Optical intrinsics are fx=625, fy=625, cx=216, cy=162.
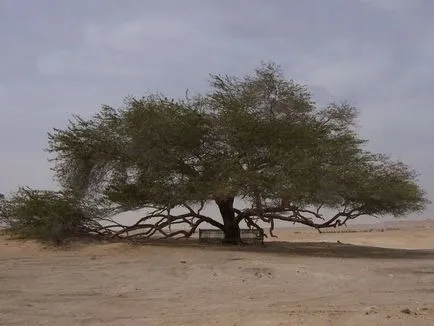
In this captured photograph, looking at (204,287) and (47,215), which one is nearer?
(204,287)

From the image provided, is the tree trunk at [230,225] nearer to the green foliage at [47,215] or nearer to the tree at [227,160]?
the tree at [227,160]

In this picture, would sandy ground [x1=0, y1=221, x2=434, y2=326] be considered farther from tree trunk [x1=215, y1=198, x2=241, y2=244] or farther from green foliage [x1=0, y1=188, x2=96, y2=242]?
tree trunk [x1=215, y1=198, x2=241, y2=244]

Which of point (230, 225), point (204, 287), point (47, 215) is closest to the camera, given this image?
point (204, 287)

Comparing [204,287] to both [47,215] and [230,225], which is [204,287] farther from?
[230,225]

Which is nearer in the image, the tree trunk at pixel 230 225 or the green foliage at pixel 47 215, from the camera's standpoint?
the green foliage at pixel 47 215

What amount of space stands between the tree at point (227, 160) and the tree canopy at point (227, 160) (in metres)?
0.04

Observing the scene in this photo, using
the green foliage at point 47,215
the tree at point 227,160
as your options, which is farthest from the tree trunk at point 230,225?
the green foliage at point 47,215

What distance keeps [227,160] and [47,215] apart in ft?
22.2

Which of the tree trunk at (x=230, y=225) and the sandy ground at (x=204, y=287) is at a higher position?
the tree trunk at (x=230, y=225)

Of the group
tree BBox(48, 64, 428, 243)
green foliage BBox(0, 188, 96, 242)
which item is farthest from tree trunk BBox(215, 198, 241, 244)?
green foliage BBox(0, 188, 96, 242)

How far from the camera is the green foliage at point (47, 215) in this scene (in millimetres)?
22438

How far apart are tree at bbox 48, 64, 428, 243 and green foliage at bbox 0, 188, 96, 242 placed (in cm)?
110

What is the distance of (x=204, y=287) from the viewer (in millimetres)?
13508

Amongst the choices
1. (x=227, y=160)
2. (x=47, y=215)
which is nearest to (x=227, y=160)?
(x=227, y=160)
